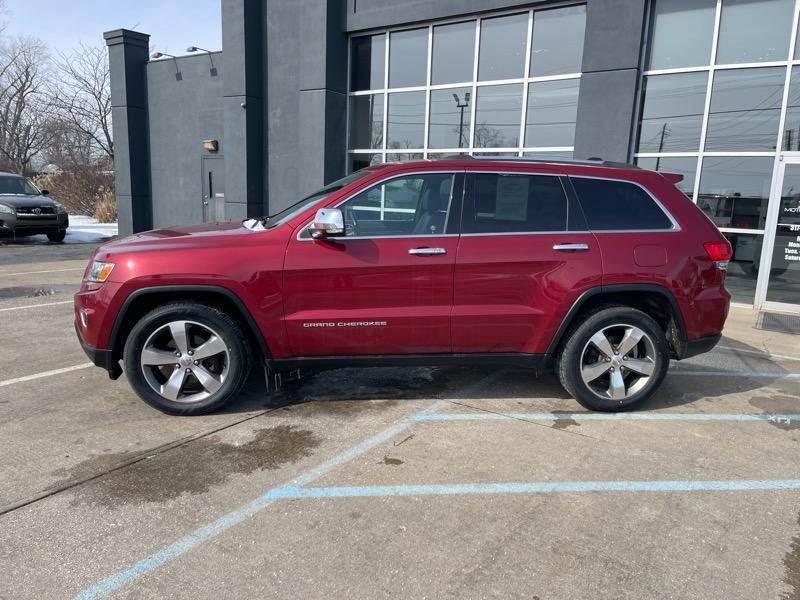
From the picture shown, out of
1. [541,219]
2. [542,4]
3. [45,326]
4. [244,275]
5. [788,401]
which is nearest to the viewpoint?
[244,275]

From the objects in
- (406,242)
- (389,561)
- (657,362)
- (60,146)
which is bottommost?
(389,561)

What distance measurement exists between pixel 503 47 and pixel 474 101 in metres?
1.08

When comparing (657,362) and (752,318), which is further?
(752,318)

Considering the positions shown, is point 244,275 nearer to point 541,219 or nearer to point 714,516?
point 541,219

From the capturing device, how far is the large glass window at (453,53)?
11258 mm

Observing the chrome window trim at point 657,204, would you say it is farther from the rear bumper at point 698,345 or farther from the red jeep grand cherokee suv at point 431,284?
the rear bumper at point 698,345

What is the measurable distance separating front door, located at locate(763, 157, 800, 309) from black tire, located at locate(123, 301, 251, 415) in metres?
8.14

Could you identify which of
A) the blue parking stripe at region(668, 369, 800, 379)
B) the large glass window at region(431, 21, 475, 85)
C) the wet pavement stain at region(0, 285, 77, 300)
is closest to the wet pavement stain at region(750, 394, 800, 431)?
the blue parking stripe at region(668, 369, 800, 379)

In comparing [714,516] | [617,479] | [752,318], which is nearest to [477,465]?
[617,479]

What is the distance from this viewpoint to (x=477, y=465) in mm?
3648

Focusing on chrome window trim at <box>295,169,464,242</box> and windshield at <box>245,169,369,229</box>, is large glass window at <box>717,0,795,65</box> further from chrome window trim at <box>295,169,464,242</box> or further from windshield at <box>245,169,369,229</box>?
windshield at <box>245,169,369,229</box>

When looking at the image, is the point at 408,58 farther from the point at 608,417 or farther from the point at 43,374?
the point at 608,417

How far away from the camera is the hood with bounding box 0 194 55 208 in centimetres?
1597

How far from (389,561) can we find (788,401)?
413 centimetres
